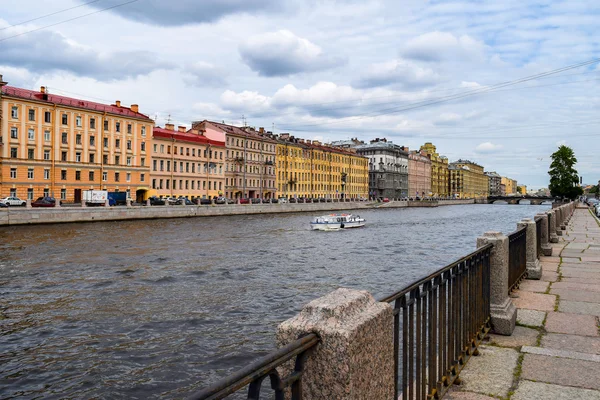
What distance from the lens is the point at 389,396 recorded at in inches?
97.3

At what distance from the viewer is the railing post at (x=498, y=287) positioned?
5289mm

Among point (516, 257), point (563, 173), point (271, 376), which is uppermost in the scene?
point (563, 173)

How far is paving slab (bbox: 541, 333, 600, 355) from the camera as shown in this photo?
4887 mm

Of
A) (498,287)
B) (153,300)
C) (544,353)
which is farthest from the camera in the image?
(153,300)

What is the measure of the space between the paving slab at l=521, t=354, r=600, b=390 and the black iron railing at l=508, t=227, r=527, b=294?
2113mm

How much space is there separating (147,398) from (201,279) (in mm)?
9338

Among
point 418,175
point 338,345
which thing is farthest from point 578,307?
point 418,175

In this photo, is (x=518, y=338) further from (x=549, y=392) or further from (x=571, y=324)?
(x=549, y=392)

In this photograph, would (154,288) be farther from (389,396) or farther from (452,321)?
(389,396)

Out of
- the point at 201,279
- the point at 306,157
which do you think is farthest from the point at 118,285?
the point at 306,157

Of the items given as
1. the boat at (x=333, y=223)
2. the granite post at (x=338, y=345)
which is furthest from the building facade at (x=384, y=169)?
the granite post at (x=338, y=345)

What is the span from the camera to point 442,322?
3.86m

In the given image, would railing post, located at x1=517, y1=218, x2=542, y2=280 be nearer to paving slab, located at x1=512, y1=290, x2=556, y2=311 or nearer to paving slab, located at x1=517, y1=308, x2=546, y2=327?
paving slab, located at x1=512, y1=290, x2=556, y2=311

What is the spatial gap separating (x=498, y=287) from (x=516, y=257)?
6.93ft
